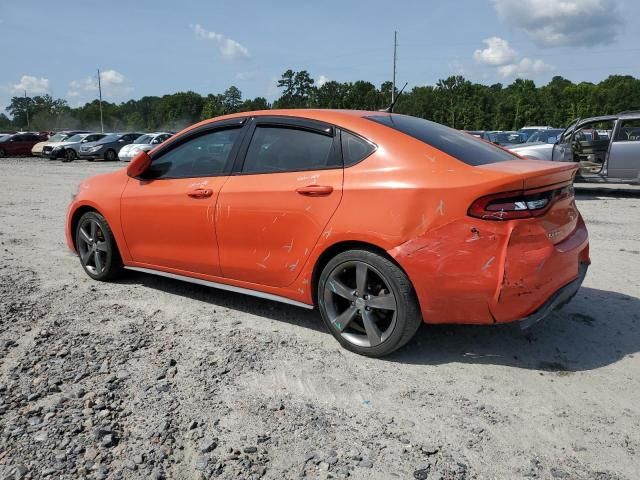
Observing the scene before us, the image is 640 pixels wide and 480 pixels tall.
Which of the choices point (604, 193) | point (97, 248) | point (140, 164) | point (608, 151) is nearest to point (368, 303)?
point (140, 164)

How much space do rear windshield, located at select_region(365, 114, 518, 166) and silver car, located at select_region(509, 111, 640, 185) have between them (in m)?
8.23

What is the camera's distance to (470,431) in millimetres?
2678

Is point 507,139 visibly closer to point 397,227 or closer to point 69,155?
point 397,227

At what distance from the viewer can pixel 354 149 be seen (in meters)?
3.53

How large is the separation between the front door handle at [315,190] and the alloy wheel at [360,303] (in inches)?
18.9

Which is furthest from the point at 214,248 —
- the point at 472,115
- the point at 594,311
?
the point at 472,115

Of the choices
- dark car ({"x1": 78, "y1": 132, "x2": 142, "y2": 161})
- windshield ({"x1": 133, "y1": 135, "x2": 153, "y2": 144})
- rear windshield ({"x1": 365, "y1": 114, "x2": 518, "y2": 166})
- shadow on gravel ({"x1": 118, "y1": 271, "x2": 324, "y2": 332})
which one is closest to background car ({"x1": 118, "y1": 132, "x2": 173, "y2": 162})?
windshield ({"x1": 133, "y1": 135, "x2": 153, "y2": 144})

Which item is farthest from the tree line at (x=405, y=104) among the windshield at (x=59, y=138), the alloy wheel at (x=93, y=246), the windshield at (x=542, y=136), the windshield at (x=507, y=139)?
the alloy wheel at (x=93, y=246)

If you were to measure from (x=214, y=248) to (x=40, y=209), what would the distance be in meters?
7.51

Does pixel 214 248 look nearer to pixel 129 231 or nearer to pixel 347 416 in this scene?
pixel 129 231

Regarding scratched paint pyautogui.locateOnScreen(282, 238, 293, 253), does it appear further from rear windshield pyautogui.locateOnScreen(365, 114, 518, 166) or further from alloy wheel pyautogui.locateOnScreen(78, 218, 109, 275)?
alloy wheel pyautogui.locateOnScreen(78, 218, 109, 275)

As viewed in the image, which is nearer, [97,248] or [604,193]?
[97,248]

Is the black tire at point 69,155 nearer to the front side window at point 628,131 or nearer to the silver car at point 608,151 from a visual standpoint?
the silver car at point 608,151

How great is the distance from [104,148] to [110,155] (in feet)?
1.62
